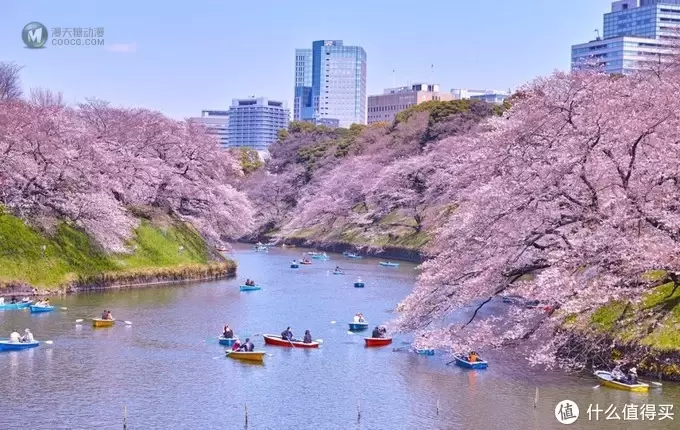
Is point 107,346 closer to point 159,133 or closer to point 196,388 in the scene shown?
point 196,388

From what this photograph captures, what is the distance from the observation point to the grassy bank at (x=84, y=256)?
44.7 metres

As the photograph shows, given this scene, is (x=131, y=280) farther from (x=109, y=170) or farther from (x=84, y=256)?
(x=109, y=170)

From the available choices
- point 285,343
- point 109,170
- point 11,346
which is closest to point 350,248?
point 109,170

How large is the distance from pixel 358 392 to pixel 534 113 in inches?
380

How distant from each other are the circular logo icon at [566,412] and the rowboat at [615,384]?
1.72 metres

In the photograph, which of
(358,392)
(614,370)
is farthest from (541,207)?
(358,392)

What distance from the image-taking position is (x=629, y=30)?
178 meters

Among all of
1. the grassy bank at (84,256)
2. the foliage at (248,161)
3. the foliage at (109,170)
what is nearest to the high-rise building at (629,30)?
the foliage at (248,161)

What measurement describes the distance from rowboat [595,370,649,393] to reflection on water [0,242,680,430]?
26cm

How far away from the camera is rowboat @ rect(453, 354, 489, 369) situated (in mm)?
29328

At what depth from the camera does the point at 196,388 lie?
27.3 meters

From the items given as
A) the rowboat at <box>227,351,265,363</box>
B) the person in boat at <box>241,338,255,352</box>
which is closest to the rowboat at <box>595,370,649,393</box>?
the rowboat at <box>227,351,265,363</box>

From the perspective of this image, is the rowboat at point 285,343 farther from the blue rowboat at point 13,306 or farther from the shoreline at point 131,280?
the shoreline at point 131,280

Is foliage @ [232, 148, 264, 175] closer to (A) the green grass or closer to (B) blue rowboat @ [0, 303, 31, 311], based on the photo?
(B) blue rowboat @ [0, 303, 31, 311]
